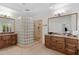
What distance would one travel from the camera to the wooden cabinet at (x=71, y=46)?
109 inches

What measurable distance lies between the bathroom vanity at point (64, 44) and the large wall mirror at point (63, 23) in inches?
15.0

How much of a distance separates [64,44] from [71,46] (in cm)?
32

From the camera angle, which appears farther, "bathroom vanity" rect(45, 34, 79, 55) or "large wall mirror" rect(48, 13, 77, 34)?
"large wall mirror" rect(48, 13, 77, 34)

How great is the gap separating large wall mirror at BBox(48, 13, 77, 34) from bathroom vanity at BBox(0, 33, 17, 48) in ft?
6.85

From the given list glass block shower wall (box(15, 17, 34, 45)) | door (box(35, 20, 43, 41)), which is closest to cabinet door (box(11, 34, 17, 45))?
glass block shower wall (box(15, 17, 34, 45))

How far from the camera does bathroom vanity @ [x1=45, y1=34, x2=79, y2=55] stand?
9.14ft

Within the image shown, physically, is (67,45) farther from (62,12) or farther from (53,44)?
(62,12)

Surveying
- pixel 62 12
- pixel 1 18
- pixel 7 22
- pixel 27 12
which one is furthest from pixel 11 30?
pixel 62 12

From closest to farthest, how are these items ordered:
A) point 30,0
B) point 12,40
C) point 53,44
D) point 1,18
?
point 30,0, point 53,44, point 1,18, point 12,40

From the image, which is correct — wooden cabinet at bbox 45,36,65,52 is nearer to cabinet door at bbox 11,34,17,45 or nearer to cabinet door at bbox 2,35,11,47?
cabinet door at bbox 11,34,17,45

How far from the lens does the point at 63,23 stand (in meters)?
3.47

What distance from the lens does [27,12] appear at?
3.74 meters

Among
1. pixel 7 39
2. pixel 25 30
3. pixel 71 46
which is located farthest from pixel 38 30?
pixel 71 46

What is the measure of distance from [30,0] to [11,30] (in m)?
3.05
